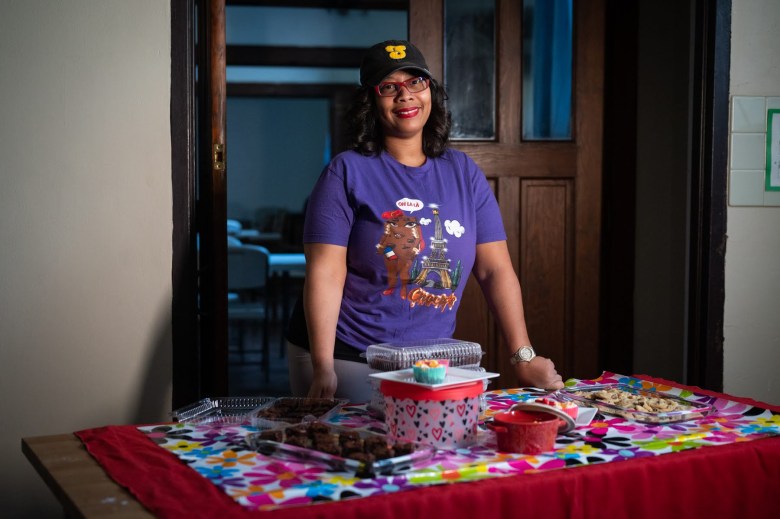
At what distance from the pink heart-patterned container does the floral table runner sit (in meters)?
0.03

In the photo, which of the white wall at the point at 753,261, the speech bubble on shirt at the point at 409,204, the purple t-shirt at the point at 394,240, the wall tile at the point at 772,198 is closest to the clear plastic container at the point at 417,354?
the purple t-shirt at the point at 394,240

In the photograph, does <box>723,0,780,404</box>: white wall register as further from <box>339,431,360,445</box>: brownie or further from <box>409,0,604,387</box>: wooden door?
<box>339,431,360,445</box>: brownie

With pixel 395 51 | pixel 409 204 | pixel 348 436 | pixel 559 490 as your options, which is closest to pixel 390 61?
pixel 395 51

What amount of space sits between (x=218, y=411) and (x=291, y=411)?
0.16 m

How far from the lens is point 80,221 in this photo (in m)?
2.58

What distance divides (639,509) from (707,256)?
205 centimetres

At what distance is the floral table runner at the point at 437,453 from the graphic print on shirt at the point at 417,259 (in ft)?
1.10

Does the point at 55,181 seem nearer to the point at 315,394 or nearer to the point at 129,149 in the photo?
the point at 129,149

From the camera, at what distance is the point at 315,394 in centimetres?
185

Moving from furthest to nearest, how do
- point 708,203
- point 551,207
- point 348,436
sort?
point 551,207 < point 708,203 < point 348,436

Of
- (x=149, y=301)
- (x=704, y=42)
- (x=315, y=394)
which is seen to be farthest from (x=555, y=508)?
(x=704, y=42)

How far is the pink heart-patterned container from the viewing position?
1.36 meters

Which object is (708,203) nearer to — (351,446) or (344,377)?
(344,377)

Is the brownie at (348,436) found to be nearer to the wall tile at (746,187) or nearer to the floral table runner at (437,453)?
the floral table runner at (437,453)
